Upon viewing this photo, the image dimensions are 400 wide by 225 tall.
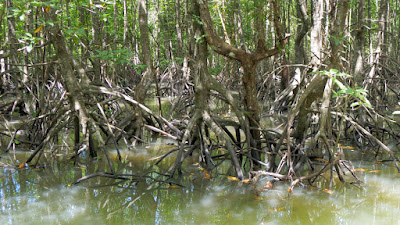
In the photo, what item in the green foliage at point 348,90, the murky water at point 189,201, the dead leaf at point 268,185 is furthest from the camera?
the dead leaf at point 268,185

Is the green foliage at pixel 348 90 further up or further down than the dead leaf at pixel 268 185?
further up

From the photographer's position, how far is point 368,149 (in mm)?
5242

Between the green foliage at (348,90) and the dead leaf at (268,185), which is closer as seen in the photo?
the green foliage at (348,90)

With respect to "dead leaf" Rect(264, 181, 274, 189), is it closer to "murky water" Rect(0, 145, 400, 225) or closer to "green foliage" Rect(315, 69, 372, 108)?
"murky water" Rect(0, 145, 400, 225)

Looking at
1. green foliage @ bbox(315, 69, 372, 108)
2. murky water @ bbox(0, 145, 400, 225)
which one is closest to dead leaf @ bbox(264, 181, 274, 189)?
murky water @ bbox(0, 145, 400, 225)

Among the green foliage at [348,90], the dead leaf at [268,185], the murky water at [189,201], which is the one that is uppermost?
the green foliage at [348,90]

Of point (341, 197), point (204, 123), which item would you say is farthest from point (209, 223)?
point (204, 123)

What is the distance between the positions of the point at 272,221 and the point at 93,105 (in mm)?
2760

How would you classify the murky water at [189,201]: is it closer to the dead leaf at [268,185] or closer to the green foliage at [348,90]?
the dead leaf at [268,185]

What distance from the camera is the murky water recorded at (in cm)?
318

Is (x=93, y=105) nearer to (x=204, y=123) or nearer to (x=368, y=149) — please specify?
(x=204, y=123)

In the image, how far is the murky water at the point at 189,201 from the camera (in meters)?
3.18

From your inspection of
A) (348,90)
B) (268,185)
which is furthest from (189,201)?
(348,90)

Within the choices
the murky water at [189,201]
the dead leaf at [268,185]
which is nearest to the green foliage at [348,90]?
the murky water at [189,201]
